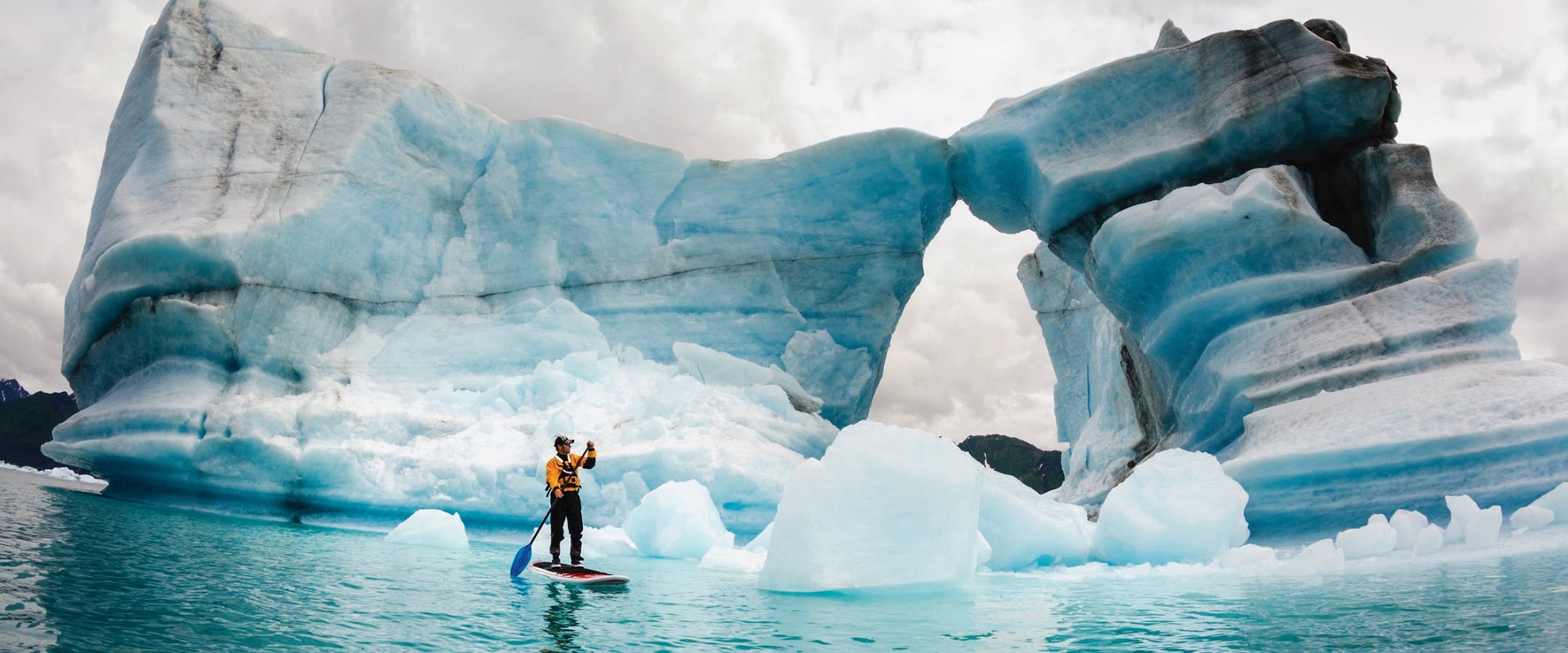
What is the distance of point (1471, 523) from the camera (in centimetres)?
632

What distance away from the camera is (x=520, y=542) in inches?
374

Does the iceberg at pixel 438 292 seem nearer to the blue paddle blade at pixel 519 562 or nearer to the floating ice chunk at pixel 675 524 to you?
the floating ice chunk at pixel 675 524

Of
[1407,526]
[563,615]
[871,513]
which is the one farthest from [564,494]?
[1407,526]

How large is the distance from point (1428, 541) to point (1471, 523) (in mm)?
295

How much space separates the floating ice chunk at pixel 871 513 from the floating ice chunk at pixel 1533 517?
436 centimetres

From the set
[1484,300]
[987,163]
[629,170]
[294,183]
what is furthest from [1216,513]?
[294,183]

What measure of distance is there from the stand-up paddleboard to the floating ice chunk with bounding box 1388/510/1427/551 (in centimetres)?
561

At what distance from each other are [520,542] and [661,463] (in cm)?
169

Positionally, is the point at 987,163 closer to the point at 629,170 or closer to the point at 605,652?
the point at 629,170

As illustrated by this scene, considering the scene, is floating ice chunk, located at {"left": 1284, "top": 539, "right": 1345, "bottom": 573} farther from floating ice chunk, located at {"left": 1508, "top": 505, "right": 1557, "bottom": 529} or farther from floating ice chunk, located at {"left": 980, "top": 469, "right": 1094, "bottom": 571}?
floating ice chunk, located at {"left": 980, "top": 469, "right": 1094, "bottom": 571}

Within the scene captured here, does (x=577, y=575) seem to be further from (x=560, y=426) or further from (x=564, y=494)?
(x=560, y=426)

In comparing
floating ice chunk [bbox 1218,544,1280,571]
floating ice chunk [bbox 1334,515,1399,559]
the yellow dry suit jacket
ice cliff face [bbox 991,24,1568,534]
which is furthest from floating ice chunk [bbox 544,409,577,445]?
floating ice chunk [bbox 1334,515,1399,559]

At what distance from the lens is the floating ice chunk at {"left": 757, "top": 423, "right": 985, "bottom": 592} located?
16.9 feet

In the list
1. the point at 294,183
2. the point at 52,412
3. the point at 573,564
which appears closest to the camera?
the point at 573,564
